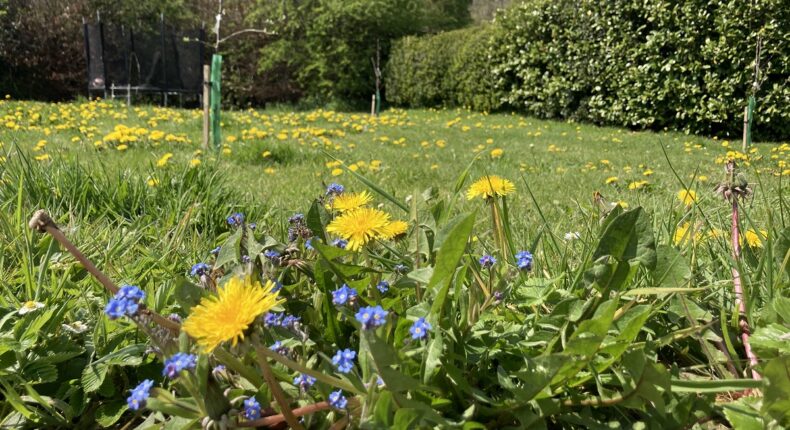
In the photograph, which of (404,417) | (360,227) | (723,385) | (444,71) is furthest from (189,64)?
(723,385)

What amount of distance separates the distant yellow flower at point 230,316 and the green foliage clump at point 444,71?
12.4 metres

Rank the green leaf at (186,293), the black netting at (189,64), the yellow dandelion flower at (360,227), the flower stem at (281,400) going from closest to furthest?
the flower stem at (281,400), the green leaf at (186,293), the yellow dandelion flower at (360,227), the black netting at (189,64)

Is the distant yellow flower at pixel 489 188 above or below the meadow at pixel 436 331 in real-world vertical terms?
above

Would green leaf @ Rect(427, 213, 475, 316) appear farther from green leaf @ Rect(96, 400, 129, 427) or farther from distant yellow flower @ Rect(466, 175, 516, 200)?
green leaf @ Rect(96, 400, 129, 427)

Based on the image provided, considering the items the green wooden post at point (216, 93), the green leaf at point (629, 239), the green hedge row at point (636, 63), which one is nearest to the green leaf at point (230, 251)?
the green leaf at point (629, 239)

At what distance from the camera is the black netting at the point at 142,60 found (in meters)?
13.6

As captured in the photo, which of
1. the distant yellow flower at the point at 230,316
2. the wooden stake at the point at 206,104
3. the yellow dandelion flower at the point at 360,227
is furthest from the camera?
the wooden stake at the point at 206,104

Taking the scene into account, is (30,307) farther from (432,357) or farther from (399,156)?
(399,156)

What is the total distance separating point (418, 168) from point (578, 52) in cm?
715

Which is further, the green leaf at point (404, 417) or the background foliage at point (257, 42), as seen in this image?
the background foliage at point (257, 42)

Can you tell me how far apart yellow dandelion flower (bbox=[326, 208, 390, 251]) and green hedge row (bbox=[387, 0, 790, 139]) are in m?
8.88

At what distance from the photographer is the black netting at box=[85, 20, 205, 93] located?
13.6 metres

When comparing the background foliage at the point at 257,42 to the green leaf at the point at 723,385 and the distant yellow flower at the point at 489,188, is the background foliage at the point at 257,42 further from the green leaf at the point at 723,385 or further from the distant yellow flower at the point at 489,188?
the green leaf at the point at 723,385

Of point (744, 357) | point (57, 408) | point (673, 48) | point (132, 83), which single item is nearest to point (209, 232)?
point (57, 408)
